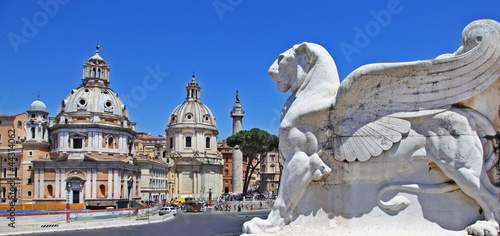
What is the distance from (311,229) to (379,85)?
244cm

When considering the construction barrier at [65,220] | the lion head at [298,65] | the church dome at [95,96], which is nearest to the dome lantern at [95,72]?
the church dome at [95,96]

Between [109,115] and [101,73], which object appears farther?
[101,73]

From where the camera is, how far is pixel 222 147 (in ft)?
316

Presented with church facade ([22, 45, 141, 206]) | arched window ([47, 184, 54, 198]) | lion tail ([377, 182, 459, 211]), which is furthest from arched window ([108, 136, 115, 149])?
lion tail ([377, 182, 459, 211])

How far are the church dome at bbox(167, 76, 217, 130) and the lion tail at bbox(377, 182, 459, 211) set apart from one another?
67850 mm

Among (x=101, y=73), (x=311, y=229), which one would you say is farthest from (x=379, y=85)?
(x=101, y=73)

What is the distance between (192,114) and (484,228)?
229 feet

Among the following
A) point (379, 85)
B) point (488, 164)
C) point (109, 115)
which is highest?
point (109, 115)

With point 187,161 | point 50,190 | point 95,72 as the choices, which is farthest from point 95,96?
Answer: point 187,161

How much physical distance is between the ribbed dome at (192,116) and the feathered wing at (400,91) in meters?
67.7

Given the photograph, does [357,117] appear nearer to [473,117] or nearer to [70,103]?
[473,117]

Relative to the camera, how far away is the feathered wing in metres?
6.14

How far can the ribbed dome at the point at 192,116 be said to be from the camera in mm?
73938

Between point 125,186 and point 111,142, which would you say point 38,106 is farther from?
point 125,186
